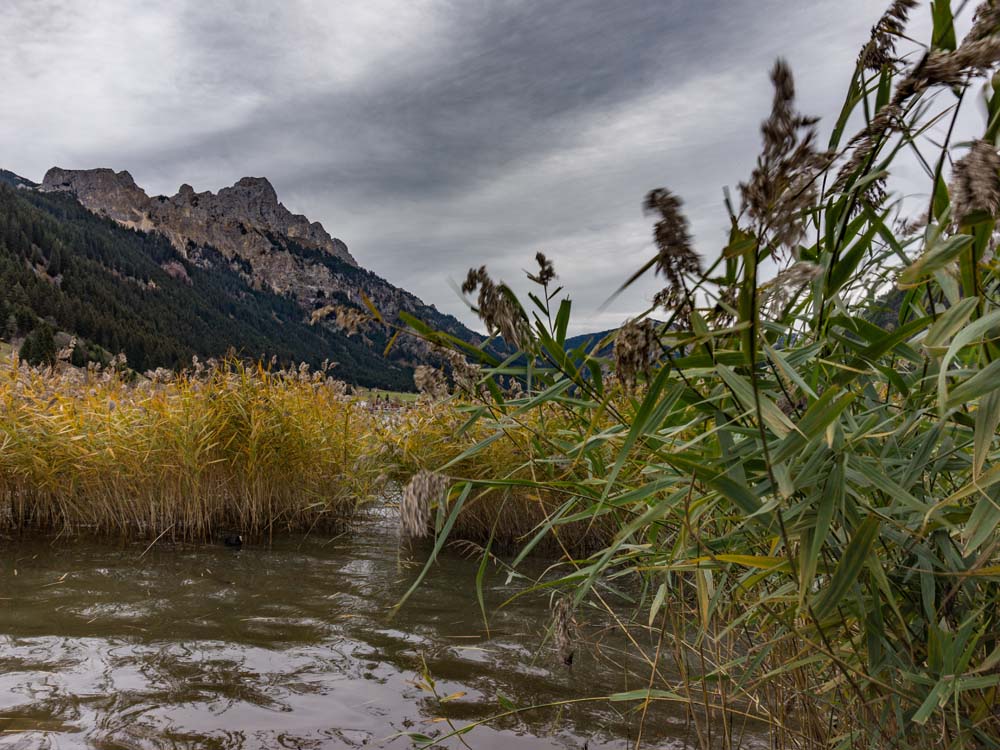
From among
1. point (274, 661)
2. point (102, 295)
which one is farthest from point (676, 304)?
point (102, 295)

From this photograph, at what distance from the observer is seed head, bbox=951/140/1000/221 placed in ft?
2.45

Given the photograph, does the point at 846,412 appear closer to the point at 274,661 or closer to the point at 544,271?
the point at 544,271

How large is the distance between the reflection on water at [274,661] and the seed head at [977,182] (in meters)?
2.19

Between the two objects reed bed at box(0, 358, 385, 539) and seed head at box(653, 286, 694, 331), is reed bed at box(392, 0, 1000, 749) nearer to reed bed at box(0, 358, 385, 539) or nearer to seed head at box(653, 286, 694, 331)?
seed head at box(653, 286, 694, 331)

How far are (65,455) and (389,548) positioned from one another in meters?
3.18

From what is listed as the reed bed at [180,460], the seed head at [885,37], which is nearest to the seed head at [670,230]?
the seed head at [885,37]

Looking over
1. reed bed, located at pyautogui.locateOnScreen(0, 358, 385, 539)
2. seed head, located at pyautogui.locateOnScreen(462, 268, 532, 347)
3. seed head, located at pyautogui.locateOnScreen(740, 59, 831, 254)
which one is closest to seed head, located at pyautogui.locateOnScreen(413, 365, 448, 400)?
seed head, located at pyautogui.locateOnScreen(462, 268, 532, 347)

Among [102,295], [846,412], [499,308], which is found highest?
[102,295]

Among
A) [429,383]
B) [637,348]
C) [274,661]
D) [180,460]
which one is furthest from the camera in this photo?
[180,460]

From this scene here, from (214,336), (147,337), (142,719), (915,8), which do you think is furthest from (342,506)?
(214,336)

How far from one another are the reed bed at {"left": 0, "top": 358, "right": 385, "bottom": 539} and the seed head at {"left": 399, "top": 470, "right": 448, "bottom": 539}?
471 cm

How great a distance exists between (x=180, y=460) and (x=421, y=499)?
17.2 ft

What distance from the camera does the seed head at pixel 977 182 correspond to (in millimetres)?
747

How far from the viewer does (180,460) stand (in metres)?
5.93
